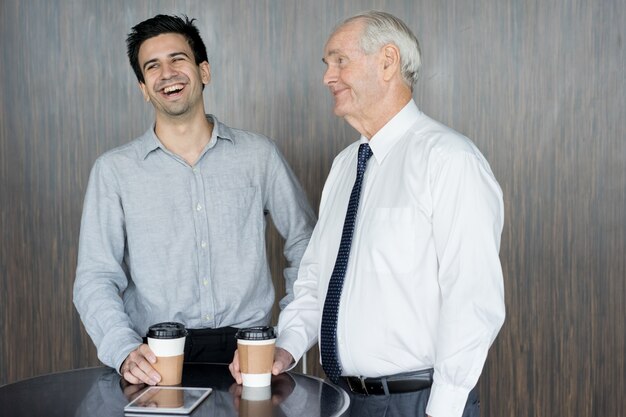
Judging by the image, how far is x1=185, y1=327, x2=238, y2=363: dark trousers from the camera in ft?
7.03

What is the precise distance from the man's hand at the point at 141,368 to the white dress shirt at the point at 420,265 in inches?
12.8

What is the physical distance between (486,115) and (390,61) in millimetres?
1304

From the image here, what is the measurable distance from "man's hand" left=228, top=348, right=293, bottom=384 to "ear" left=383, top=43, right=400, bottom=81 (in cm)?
66

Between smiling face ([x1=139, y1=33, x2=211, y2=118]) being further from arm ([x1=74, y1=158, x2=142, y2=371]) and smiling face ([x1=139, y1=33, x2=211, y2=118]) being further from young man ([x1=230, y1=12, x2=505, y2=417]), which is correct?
young man ([x1=230, y1=12, x2=505, y2=417])

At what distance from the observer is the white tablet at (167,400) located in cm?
145

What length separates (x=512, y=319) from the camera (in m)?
3.05

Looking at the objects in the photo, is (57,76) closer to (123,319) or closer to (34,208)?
(34,208)

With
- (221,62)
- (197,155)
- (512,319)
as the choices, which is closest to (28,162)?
(221,62)

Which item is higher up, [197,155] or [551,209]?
[197,155]

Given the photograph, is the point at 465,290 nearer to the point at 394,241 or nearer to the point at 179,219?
the point at 394,241

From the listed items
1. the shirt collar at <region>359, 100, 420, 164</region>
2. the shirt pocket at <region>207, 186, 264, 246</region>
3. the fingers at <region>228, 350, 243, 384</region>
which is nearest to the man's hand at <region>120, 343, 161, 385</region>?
the fingers at <region>228, 350, 243, 384</region>

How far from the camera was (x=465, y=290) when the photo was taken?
62.1 inches

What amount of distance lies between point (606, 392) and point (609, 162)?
86 centimetres

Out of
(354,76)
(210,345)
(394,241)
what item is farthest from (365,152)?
(210,345)
